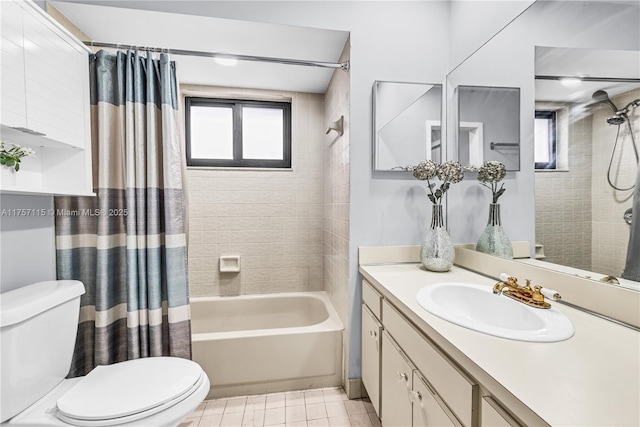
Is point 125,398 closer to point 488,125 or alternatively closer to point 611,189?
point 611,189

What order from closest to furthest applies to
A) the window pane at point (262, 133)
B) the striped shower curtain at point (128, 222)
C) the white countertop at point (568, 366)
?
the white countertop at point (568, 366) < the striped shower curtain at point (128, 222) < the window pane at point (262, 133)

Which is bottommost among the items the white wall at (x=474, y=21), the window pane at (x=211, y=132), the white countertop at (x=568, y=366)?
the white countertop at (x=568, y=366)

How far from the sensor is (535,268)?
1.16 meters

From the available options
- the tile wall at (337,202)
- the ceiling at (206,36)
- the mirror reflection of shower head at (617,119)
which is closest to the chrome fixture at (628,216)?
the mirror reflection of shower head at (617,119)

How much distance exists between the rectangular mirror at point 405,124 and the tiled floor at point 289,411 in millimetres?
1429

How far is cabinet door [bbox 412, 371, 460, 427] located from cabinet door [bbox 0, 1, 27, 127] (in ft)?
5.64

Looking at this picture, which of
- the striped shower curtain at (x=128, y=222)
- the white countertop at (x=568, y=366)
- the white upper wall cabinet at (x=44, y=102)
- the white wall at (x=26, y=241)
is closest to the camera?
the white countertop at (x=568, y=366)

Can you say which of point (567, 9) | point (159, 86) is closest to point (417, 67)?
point (567, 9)

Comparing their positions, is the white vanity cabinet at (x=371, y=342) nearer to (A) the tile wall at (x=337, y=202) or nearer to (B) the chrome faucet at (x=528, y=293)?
(A) the tile wall at (x=337, y=202)

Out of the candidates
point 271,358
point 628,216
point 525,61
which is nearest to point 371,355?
point 271,358

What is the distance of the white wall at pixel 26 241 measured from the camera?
47.4 inches

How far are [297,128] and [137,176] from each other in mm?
1437

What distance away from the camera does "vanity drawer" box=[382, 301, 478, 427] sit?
2.25 ft

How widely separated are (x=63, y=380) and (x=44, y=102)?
1.22 meters
